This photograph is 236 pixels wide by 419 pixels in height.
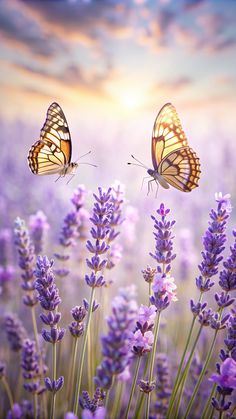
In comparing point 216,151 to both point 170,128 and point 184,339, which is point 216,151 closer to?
point 184,339

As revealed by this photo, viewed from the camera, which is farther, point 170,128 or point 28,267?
point 170,128

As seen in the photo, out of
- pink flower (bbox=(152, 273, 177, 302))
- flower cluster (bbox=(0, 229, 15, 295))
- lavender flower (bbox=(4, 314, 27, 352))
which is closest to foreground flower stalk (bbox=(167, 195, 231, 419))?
pink flower (bbox=(152, 273, 177, 302))

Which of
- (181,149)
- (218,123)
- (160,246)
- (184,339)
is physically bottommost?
(184,339)

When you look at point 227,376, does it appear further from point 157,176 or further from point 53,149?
point 53,149

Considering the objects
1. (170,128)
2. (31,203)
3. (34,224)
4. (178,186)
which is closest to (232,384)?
(178,186)

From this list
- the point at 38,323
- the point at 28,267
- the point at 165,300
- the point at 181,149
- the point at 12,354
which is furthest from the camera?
the point at 38,323

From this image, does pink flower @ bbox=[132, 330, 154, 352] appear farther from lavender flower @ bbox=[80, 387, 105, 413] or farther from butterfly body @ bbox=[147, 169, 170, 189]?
butterfly body @ bbox=[147, 169, 170, 189]

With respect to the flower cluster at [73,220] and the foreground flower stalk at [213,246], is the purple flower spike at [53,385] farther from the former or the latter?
the flower cluster at [73,220]
